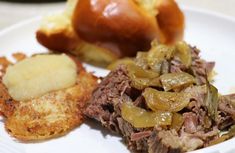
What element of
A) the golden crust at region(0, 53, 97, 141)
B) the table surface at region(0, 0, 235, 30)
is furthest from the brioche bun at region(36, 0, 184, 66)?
the table surface at region(0, 0, 235, 30)

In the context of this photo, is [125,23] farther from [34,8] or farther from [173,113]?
[34,8]

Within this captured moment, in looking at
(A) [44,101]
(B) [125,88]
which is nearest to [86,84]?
(A) [44,101]

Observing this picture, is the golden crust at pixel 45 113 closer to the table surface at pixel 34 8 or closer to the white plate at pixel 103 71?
the white plate at pixel 103 71

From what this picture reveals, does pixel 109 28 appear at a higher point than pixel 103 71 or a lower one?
higher

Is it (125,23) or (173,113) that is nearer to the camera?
(173,113)

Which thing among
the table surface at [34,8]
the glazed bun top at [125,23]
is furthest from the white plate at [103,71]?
the table surface at [34,8]

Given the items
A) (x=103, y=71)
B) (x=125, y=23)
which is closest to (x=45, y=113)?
(x=103, y=71)

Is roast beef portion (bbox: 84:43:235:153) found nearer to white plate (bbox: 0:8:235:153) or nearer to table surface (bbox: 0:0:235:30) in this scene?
white plate (bbox: 0:8:235:153)

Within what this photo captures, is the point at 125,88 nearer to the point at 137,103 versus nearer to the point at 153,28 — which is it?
the point at 137,103
